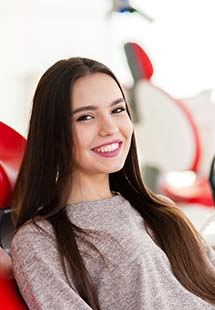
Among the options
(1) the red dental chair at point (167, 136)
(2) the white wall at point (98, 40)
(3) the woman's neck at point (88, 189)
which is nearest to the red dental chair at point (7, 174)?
(3) the woman's neck at point (88, 189)

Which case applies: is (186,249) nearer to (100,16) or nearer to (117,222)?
(117,222)

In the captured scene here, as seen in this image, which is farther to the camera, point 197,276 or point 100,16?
point 100,16

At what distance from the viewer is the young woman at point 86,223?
1.08 metres

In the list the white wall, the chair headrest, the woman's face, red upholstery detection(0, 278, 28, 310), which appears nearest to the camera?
red upholstery detection(0, 278, 28, 310)

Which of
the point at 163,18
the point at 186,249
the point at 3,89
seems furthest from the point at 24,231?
the point at 163,18

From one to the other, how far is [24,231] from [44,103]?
0.25 m

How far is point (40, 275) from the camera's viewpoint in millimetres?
1043

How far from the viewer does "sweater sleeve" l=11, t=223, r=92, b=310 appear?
40.5 inches

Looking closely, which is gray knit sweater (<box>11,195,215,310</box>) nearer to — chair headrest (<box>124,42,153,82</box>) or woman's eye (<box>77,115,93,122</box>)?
woman's eye (<box>77,115,93,122</box>)

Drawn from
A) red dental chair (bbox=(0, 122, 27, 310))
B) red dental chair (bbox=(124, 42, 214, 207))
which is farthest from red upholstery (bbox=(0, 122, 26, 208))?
red dental chair (bbox=(124, 42, 214, 207))

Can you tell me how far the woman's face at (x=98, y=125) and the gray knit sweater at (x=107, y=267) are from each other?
96 millimetres

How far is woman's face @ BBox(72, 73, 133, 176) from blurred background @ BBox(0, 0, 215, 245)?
50 cm

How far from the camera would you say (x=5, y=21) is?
5.28ft

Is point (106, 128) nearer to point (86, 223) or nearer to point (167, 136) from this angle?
point (86, 223)
